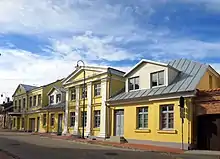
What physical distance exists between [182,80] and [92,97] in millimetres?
11564

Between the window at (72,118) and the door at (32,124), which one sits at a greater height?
the window at (72,118)

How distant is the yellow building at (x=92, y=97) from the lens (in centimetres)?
3225

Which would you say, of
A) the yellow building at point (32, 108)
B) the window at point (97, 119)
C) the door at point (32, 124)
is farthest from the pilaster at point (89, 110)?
the door at point (32, 124)

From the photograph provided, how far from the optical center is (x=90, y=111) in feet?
113

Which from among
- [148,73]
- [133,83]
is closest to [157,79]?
[148,73]

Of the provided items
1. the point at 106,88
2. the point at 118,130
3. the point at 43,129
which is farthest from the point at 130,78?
the point at 43,129

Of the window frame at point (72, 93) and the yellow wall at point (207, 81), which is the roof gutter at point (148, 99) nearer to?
the yellow wall at point (207, 81)

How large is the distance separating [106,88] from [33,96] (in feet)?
79.5

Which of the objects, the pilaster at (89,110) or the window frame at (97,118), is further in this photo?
the pilaster at (89,110)

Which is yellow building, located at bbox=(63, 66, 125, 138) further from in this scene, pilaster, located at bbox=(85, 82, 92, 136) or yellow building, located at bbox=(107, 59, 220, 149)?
yellow building, located at bbox=(107, 59, 220, 149)

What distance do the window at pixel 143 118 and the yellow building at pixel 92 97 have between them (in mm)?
4546

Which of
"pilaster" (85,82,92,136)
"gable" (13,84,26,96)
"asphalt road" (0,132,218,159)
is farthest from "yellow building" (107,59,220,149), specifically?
"gable" (13,84,26,96)

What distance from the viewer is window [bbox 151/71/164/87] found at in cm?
2736

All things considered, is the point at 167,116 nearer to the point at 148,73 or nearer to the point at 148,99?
the point at 148,99
